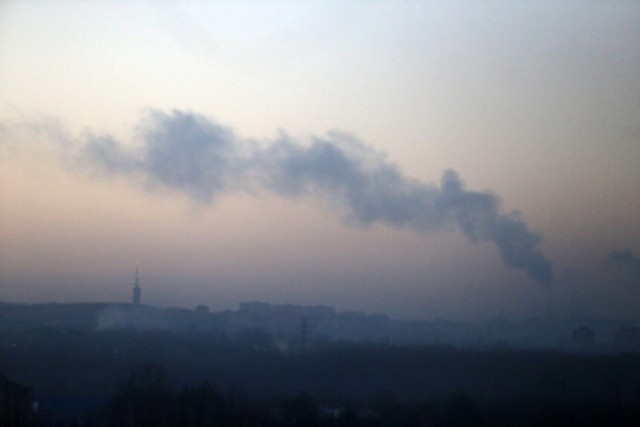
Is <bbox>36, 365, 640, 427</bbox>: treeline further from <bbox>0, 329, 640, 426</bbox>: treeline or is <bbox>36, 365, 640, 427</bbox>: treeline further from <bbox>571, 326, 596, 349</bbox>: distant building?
<bbox>571, 326, 596, 349</bbox>: distant building

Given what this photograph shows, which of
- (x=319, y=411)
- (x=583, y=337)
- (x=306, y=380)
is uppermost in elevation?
(x=583, y=337)

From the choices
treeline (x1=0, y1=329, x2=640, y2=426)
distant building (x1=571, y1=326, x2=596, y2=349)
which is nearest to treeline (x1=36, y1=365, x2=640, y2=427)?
treeline (x1=0, y1=329, x2=640, y2=426)

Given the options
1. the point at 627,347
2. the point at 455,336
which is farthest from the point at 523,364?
the point at 455,336

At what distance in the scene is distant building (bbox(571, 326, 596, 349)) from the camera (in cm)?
2138

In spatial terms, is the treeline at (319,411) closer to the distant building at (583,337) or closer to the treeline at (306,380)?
the treeline at (306,380)

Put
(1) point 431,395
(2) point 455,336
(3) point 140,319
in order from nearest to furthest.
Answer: (1) point 431,395, (2) point 455,336, (3) point 140,319

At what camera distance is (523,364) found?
19.0m

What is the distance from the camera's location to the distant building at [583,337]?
21.4m

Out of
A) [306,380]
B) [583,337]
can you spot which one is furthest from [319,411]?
[583,337]

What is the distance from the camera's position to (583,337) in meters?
22.6

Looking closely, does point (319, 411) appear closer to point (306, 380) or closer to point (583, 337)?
point (306, 380)

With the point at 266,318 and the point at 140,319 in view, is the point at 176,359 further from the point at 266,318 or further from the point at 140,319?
the point at 266,318

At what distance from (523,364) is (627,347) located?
9.43 feet

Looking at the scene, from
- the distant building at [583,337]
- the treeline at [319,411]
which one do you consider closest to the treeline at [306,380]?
the treeline at [319,411]
